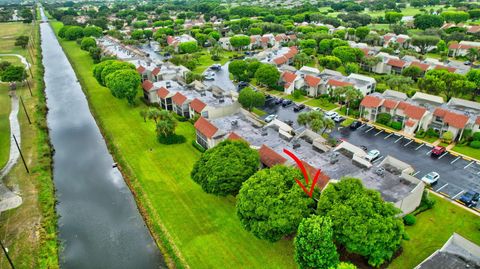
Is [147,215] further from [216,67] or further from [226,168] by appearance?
[216,67]

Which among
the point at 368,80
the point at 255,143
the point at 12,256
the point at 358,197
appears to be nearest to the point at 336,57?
the point at 368,80

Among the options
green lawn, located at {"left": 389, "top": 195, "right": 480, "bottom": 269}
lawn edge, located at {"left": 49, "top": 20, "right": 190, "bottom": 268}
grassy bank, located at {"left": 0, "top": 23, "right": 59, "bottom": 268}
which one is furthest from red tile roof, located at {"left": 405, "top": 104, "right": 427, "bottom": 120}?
grassy bank, located at {"left": 0, "top": 23, "right": 59, "bottom": 268}

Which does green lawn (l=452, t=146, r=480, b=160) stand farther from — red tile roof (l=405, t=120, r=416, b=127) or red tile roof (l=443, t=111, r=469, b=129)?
red tile roof (l=405, t=120, r=416, b=127)

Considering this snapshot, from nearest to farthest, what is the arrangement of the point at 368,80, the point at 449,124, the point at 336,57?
the point at 449,124
the point at 368,80
the point at 336,57

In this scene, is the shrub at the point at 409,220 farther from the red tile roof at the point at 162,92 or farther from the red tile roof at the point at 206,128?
the red tile roof at the point at 162,92

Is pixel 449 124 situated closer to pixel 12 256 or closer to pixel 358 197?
pixel 358 197
